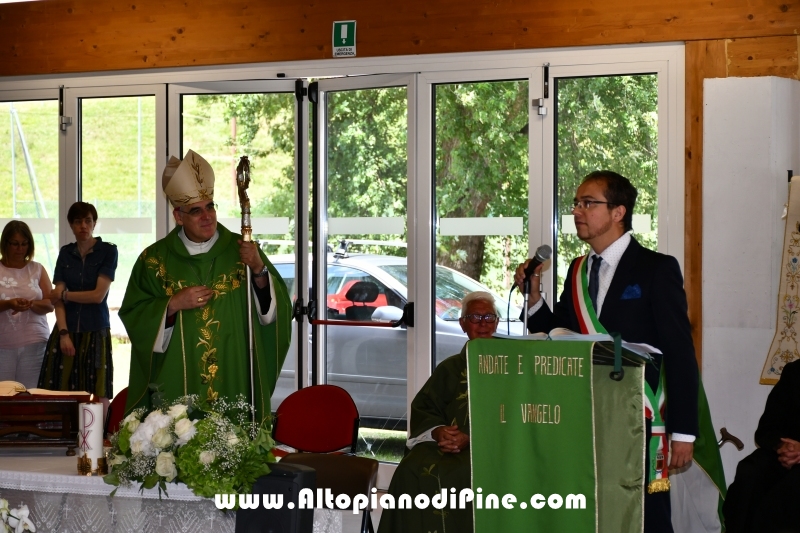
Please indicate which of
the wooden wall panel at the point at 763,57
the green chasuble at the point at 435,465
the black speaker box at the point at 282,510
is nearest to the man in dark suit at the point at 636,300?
the green chasuble at the point at 435,465

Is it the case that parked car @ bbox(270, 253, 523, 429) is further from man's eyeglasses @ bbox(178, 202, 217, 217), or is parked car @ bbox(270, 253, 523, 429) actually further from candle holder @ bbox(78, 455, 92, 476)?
candle holder @ bbox(78, 455, 92, 476)

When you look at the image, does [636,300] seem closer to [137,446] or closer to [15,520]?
[137,446]

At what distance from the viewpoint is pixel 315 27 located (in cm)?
555

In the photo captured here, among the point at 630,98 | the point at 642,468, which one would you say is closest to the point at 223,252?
the point at 642,468

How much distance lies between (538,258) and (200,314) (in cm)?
158

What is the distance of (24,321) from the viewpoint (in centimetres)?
584

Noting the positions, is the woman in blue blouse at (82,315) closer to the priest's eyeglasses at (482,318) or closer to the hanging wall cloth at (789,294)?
the priest's eyeglasses at (482,318)

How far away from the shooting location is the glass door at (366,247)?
5543 mm

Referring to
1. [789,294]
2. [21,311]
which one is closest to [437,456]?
[789,294]

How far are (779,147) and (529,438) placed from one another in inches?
102

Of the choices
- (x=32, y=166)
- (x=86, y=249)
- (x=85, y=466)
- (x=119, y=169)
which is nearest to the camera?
(x=85, y=466)

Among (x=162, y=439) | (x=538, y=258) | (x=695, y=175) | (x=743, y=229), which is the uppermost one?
(x=695, y=175)

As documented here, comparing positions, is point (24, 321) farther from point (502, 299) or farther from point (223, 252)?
point (502, 299)

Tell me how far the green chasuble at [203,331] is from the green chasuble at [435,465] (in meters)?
0.64
